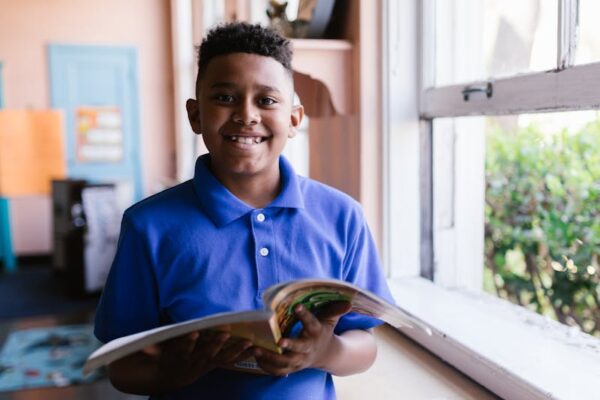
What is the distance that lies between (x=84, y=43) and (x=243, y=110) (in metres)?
4.94

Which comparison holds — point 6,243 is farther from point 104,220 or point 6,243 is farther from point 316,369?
point 316,369

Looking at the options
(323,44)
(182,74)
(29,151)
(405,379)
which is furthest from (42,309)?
(405,379)

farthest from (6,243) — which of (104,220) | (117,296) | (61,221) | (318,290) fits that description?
(318,290)

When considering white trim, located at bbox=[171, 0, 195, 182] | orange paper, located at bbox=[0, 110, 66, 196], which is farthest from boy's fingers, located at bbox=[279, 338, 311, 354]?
orange paper, located at bbox=[0, 110, 66, 196]

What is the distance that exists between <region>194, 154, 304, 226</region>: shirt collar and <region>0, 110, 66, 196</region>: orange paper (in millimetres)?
4591

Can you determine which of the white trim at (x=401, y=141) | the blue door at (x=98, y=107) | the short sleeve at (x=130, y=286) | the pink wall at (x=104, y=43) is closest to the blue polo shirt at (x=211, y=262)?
the short sleeve at (x=130, y=286)

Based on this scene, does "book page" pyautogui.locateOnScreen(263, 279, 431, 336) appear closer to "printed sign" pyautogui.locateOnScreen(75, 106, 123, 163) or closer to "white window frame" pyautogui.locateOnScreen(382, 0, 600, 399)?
"white window frame" pyautogui.locateOnScreen(382, 0, 600, 399)

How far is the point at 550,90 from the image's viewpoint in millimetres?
989

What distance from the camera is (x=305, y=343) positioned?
0.74 metres

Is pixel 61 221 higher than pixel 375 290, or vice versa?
pixel 375 290

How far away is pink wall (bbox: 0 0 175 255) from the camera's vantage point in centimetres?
511

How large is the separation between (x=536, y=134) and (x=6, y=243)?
4916mm

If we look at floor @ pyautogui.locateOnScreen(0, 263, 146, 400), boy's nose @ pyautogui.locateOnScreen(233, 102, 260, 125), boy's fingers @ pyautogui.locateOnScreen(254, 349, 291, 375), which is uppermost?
boy's nose @ pyautogui.locateOnScreen(233, 102, 260, 125)

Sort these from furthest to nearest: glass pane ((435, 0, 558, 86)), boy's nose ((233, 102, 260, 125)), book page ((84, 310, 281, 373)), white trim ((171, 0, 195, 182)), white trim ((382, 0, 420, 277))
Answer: white trim ((171, 0, 195, 182)) → white trim ((382, 0, 420, 277)) → glass pane ((435, 0, 558, 86)) → boy's nose ((233, 102, 260, 125)) → book page ((84, 310, 281, 373))
